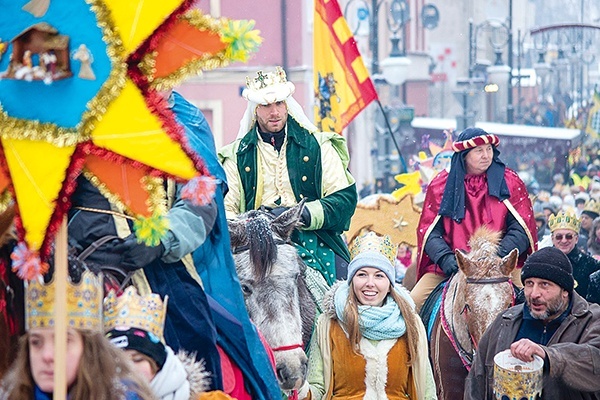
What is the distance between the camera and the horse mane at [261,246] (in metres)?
7.12

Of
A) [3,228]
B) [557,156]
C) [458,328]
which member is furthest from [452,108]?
[3,228]

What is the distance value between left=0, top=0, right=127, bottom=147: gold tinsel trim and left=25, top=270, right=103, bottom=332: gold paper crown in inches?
18.8

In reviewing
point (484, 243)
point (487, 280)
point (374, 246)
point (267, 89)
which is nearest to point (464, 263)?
point (487, 280)

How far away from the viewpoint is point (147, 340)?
4.61m

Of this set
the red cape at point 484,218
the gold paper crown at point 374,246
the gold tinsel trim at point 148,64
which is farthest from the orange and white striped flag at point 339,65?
the gold tinsel trim at point 148,64

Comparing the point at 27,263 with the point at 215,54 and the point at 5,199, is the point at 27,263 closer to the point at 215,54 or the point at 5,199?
the point at 5,199

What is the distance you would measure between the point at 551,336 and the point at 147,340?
3303mm

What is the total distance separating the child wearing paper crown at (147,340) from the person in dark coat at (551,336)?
2708 mm

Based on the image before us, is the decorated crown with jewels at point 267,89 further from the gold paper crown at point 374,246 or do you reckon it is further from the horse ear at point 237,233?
the horse ear at point 237,233

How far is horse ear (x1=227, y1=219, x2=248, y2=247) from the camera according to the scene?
23.9 ft

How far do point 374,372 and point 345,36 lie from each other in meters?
7.58

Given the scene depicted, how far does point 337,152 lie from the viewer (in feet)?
28.5

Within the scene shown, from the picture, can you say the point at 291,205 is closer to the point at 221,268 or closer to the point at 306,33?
the point at 221,268

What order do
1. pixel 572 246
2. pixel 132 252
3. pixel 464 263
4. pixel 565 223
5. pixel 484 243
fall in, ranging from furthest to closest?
pixel 565 223
pixel 572 246
pixel 484 243
pixel 464 263
pixel 132 252
